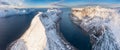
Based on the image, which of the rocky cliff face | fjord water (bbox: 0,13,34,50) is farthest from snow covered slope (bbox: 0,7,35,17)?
the rocky cliff face

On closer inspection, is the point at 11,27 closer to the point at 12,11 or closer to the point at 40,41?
the point at 12,11

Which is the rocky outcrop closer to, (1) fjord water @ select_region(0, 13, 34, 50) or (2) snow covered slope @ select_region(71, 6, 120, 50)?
(1) fjord water @ select_region(0, 13, 34, 50)

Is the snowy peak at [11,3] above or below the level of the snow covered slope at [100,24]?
above

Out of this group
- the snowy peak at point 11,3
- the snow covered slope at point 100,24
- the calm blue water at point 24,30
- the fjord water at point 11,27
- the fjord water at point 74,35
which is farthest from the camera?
the snowy peak at point 11,3

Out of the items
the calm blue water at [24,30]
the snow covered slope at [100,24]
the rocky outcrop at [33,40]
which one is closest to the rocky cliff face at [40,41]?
the rocky outcrop at [33,40]

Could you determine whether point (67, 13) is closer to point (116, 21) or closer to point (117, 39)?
point (116, 21)

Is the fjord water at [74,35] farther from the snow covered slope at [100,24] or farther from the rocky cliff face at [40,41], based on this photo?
the rocky cliff face at [40,41]

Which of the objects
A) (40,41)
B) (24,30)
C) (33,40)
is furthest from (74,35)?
(40,41)
